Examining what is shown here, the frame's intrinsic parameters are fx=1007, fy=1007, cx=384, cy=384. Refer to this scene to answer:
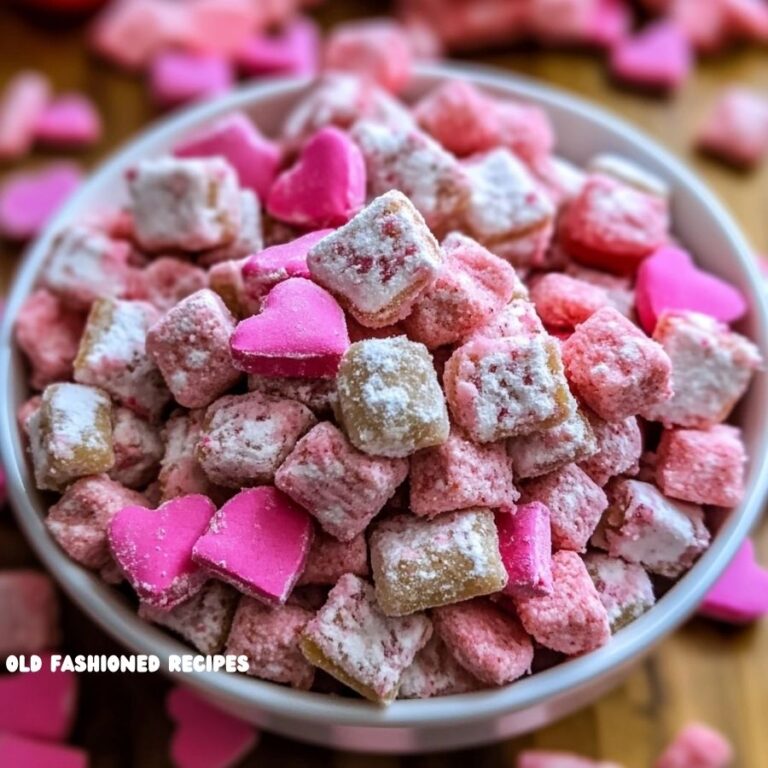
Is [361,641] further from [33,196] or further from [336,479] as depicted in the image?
[33,196]

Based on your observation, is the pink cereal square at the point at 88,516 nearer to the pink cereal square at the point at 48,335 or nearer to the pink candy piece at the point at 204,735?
the pink cereal square at the point at 48,335

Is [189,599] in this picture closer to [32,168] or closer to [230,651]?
[230,651]

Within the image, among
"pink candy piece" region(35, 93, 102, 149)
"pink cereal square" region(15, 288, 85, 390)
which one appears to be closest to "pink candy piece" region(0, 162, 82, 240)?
"pink candy piece" region(35, 93, 102, 149)

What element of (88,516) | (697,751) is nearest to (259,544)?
(88,516)

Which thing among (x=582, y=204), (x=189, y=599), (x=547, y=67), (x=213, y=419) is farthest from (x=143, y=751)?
(x=547, y=67)

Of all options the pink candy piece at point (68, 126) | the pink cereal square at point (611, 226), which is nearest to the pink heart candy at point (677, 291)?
the pink cereal square at point (611, 226)

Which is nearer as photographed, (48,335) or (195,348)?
(195,348)
